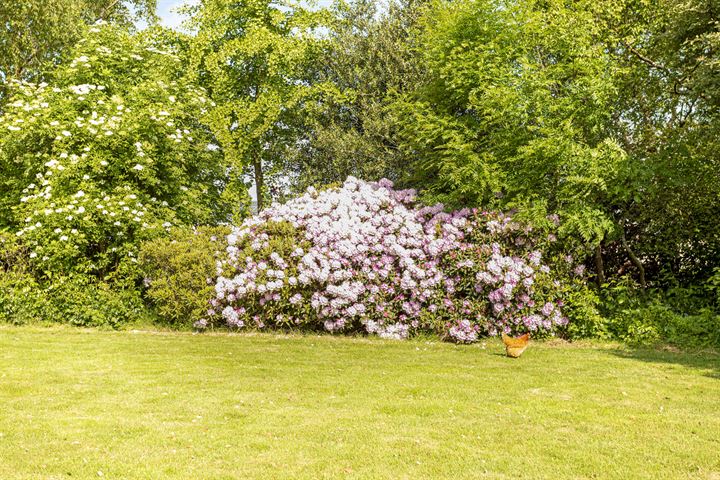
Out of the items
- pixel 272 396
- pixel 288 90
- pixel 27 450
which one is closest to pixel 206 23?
pixel 288 90

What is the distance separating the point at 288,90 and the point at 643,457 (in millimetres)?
15551

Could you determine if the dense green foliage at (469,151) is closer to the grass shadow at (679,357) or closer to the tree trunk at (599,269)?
the tree trunk at (599,269)

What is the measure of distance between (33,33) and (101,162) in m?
14.4

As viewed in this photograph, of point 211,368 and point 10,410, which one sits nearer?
point 10,410

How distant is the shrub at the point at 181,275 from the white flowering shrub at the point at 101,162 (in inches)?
36.1

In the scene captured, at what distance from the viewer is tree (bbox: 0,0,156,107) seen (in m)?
22.7

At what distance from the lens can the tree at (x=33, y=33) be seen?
893 inches

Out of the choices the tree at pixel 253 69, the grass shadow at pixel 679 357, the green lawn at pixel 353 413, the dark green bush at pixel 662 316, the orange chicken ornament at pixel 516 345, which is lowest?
the green lawn at pixel 353 413

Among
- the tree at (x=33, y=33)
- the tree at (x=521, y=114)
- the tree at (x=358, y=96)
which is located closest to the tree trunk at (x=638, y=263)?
the tree at (x=521, y=114)

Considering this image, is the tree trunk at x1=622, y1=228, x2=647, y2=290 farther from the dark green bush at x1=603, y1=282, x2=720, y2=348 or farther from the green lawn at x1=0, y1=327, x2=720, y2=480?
the green lawn at x1=0, y1=327, x2=720, y2=480

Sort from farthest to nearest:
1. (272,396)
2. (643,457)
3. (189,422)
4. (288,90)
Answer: (288,90) < (272,396) < (189,422) < (643,457)

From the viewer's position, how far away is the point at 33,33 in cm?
2384

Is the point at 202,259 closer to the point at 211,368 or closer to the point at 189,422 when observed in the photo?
the point at 211,368

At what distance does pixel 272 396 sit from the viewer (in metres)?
6.91
